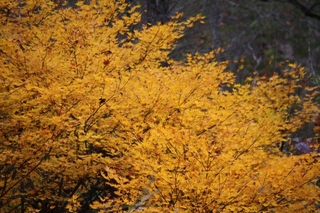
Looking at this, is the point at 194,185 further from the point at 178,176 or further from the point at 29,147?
the point at 29,147

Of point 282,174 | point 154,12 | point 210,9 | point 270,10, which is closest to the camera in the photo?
point 282,174

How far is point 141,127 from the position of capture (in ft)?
24.5

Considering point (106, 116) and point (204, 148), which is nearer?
point (204, 148)

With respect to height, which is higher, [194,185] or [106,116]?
[106,116]

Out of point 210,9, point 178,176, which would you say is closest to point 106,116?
point 178,176

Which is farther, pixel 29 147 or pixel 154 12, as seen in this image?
pixel 154 12

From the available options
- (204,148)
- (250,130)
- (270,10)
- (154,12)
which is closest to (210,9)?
(270,10)

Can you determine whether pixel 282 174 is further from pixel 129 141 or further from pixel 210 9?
pixel 210 9

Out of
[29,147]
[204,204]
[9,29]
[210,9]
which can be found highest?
[210,9]

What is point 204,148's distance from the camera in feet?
→ 21.2

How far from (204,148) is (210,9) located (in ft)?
49.4

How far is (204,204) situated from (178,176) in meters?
0.51

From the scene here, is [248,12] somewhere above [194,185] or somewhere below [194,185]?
above

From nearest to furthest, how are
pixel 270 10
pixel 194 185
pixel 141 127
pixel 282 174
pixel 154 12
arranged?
pixel 194 185 < pixel 282 174 < pixel 141 127 < pixel 154 12 < pixel 270 10
